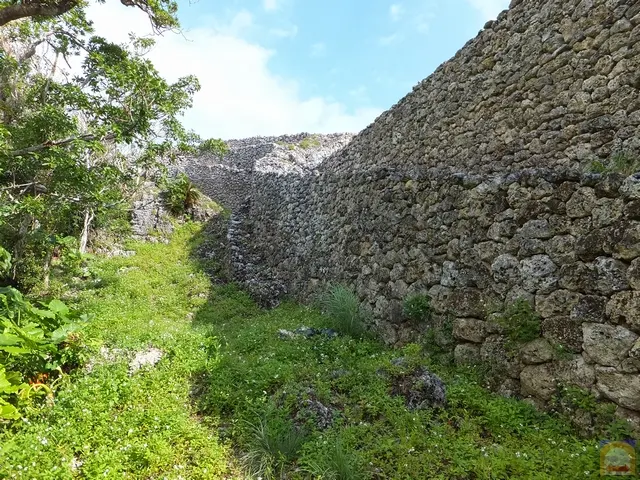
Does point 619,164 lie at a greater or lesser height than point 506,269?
greater

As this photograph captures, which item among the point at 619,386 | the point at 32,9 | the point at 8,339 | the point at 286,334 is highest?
the point at 32,9

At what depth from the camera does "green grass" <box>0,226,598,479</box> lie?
350cm

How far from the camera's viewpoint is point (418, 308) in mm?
5766

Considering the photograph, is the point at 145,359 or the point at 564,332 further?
the point at 145,359

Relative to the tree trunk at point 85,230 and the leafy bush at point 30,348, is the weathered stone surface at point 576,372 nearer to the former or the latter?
the leafy bush at point 30,348

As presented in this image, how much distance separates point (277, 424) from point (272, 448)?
30 cm

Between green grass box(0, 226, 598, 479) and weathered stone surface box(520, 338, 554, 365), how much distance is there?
0.50 meters

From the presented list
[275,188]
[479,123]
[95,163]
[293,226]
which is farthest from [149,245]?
[479,123]

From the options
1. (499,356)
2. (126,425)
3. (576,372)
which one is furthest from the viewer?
(499,356)

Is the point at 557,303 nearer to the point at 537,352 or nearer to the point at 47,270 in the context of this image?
the point at 537,352

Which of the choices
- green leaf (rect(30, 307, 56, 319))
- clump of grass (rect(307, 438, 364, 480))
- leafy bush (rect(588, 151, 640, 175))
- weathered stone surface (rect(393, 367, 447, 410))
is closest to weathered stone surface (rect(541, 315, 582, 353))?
weathered stone surface (rect(393, 367, 447, 410))

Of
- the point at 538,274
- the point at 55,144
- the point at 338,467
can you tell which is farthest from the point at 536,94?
the point at 55,144

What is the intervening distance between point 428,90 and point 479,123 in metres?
2.37

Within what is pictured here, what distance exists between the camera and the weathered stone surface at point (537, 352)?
13.2 feet
